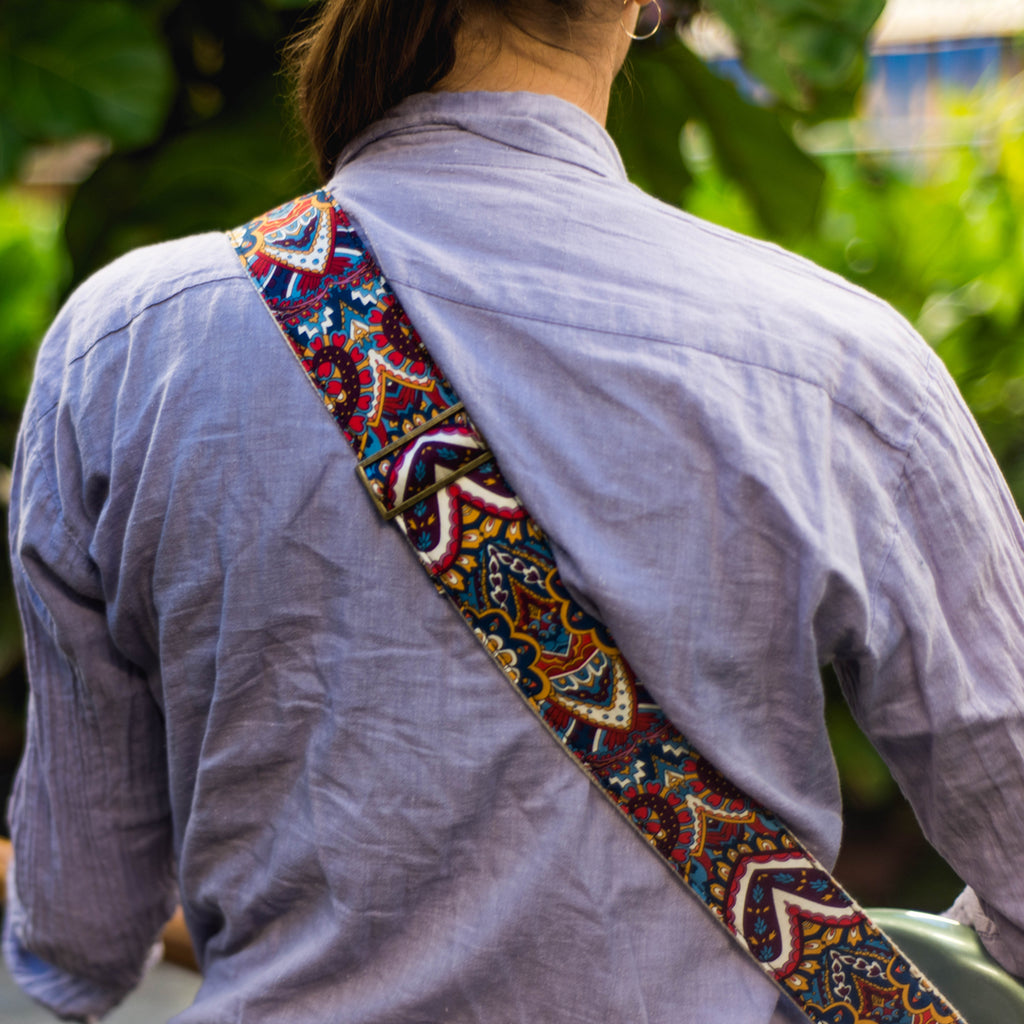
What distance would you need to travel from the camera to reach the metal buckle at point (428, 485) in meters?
0.60

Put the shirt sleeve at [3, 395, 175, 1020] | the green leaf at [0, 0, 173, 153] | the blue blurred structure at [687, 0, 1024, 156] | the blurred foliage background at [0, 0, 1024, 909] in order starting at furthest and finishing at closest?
the blue blurred structure at [687, 0, 1024, 156] < the green leaf at [0, 0, 173, 153] < the blurred foliage background at [0, 0, 1024, 909] < the shirt sleeve at [3, 395, 175, 1020]

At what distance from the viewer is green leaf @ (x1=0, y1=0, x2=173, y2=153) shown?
1.66 metres

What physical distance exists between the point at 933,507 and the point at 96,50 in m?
1.57

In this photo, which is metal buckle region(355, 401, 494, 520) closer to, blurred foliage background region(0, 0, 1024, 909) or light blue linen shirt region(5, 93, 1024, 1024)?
light blue linen shirt region(5, 93, 1024, 1024)

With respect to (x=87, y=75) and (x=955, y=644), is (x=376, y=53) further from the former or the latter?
(x=87, y=75)

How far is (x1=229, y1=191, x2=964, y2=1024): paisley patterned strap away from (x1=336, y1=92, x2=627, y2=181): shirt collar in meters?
0.10

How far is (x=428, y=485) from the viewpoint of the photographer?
0.60 meters

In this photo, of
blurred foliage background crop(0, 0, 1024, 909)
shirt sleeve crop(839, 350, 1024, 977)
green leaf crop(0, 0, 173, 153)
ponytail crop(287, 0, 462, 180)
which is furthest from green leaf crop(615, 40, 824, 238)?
shirt sleeve crop(839, 350, 1024, 977)

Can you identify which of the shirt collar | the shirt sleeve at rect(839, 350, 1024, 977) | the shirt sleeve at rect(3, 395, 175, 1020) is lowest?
the shirt sleeve at rect(3, 395, 175, 1020)

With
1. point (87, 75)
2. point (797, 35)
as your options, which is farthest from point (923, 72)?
point (87, 75)

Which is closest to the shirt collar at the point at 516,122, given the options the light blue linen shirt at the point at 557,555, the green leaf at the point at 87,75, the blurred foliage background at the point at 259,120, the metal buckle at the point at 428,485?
the light blue linen shirt at the point at 557,555

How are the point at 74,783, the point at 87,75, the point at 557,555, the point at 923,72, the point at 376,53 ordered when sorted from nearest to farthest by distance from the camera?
the point at 557,555, the point at 376,53, the point at 74,783, the point at 87,75, the point at 923,72

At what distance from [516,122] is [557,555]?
27 centimetres

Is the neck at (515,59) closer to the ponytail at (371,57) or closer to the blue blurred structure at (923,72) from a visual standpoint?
the ponytail at (371,57)
